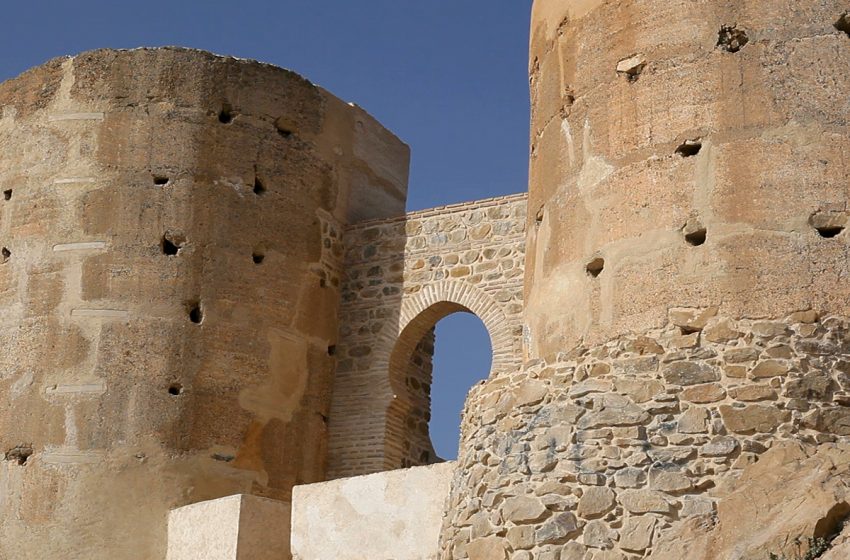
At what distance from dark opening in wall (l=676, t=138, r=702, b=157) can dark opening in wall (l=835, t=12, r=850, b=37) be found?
40.2 inches

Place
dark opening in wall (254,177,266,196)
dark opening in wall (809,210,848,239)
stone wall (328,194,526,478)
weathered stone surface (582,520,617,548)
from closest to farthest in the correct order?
weathered stone surface (582,520,617,548)
dark opening in wall (809,210,848,239)
stone wall (328,194,526,478)
dark opening in wall (254,177,266,196)

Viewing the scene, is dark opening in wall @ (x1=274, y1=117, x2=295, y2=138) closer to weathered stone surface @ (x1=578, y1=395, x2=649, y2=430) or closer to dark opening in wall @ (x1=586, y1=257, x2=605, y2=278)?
dark opening in wall @ (x1=586, y1=257, x2=605, y2=278)

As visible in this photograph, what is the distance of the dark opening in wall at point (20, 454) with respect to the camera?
465 inches

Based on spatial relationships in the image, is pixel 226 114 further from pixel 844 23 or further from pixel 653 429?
pixel 653 429

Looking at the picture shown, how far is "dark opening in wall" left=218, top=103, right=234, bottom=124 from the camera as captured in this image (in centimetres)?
1294

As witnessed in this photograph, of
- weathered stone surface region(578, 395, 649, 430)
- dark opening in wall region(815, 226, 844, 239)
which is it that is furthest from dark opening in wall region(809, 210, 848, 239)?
weathered stone surface region(578, 395, 649, 430)

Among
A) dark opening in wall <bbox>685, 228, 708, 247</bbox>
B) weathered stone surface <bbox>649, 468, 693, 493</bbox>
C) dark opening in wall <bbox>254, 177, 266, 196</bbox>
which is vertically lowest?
weathered stone surface <bbox>649, 468, 693, 493</bbox>

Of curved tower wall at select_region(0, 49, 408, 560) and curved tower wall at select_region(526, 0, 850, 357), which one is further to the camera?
curved tower wall at select_region(0, 49, 408, 560)

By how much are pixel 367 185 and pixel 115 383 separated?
344 centimetres

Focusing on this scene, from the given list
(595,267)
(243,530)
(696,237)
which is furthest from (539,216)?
(243,530)

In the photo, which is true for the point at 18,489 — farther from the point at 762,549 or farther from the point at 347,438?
the point at 762,549

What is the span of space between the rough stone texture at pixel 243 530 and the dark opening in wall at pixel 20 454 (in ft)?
6.04

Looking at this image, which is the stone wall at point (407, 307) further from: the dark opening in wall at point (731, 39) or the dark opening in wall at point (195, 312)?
the dark opening in wall at point (731, 39)

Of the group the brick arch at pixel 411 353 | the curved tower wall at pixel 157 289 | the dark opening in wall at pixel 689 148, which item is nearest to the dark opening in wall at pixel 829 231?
the dark opening in wall at pixel 689 148
